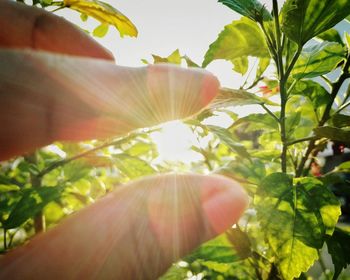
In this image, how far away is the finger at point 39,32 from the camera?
0.73m

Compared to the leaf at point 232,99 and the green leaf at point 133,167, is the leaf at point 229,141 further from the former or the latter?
the green leaf at point 133,167

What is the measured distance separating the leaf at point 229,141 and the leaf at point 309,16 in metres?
0.24

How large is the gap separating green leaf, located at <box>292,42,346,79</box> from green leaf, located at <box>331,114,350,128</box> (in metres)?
0.12

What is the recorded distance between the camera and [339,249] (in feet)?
2.58

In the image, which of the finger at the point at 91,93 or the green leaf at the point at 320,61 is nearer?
the finger at the point at 91,93

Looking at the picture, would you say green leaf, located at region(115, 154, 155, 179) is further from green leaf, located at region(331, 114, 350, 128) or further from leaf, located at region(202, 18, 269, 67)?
green leaf, located at region(331, 114, 350, 128)

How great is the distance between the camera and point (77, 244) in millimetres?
450

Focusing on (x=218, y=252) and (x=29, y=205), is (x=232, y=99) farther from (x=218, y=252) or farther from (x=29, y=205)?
(x=29, y=205)

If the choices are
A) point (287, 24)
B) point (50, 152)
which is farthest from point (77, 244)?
point (50, 152)

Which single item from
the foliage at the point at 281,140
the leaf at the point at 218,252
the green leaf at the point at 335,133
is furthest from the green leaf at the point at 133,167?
the green leaf at the point at 335,133

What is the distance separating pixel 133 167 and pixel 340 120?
24.7 inches

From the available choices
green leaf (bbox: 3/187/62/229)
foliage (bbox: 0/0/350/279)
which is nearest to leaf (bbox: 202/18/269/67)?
foliage (bbox: 0/0/350/279)

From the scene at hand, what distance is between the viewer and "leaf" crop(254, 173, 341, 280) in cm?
61

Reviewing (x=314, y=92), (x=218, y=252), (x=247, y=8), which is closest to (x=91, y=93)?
(x=247, y=8)
